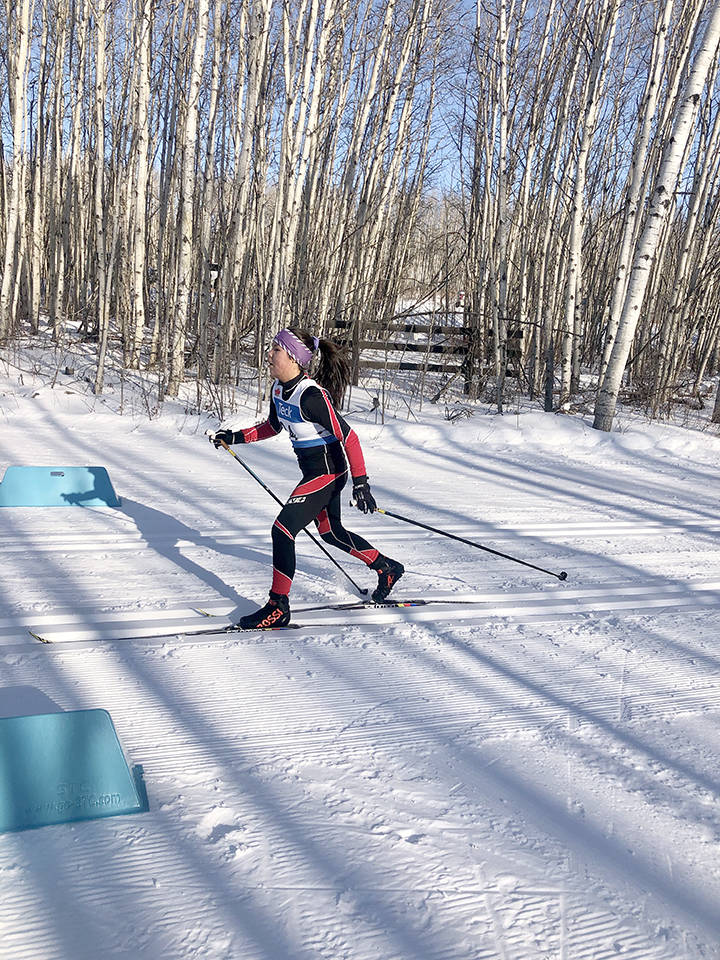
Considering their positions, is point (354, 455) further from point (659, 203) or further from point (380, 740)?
point (659, 203)

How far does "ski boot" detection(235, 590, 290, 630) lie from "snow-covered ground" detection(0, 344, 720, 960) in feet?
0.30

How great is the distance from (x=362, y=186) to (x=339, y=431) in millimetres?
10549

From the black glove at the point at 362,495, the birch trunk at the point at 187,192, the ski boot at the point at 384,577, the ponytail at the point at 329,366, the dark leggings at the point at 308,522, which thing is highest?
the birch trunk at the point at 187,192

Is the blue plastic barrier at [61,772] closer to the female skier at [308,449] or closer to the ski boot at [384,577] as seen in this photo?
the female skier at [308,449]

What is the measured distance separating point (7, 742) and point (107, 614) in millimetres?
1865

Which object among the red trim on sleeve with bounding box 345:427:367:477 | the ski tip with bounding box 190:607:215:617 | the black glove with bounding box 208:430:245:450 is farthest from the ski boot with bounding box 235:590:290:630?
the black glove with bounding box 208:430:245:450

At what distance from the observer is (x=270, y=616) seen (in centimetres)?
432

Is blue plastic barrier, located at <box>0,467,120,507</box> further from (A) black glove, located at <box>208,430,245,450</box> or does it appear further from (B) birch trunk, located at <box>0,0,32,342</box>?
(B) birch trunk, located at <box>0,0,32,342</box>

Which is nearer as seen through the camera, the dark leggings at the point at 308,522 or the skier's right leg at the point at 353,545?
the dark leggings at the point at 308,522

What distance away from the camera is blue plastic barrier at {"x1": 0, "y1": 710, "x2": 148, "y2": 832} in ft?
8.43

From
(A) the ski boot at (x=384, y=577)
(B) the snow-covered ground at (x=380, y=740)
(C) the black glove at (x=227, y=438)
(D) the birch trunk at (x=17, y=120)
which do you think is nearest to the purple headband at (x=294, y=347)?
(C) the black glove at (x=227, y=438)

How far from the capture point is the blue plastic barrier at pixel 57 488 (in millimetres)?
6398

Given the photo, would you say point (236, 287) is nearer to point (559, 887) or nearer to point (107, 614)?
point (107, 614)

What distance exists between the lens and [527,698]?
373 centimetres
